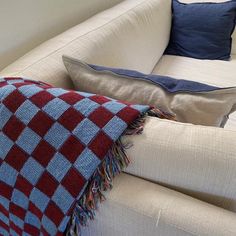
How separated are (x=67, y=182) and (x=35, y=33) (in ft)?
2.67

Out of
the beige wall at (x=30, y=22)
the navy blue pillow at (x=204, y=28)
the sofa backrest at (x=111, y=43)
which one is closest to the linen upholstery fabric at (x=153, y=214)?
the sofa backrest at (x=111, y=43)

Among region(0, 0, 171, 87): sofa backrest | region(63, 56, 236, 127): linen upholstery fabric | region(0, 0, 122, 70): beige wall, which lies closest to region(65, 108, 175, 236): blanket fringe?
region(63, 56, 236, 127): linen upholstery fabric

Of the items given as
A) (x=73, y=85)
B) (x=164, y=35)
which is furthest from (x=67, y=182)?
(x=164, y=35)

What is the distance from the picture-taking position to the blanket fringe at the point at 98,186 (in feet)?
1.94

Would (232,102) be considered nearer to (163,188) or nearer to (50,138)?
(163,188)

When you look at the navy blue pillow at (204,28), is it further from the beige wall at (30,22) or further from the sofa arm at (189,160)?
the sofa arm at (189,160)

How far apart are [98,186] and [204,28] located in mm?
1524

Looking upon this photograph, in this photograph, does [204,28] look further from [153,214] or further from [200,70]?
[153,214]

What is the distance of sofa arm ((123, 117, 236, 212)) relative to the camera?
22.0 inches

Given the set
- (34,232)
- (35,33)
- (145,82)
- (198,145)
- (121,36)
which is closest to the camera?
(198,145)

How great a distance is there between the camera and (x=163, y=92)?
2.59ft

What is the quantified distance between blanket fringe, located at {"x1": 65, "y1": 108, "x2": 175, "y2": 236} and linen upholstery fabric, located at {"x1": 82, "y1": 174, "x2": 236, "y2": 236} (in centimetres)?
2

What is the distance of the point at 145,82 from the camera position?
83cm

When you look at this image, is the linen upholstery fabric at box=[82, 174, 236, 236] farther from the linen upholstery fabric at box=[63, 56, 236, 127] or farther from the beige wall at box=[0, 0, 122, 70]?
the beige wall at box=[0, 0, 122, 70]
